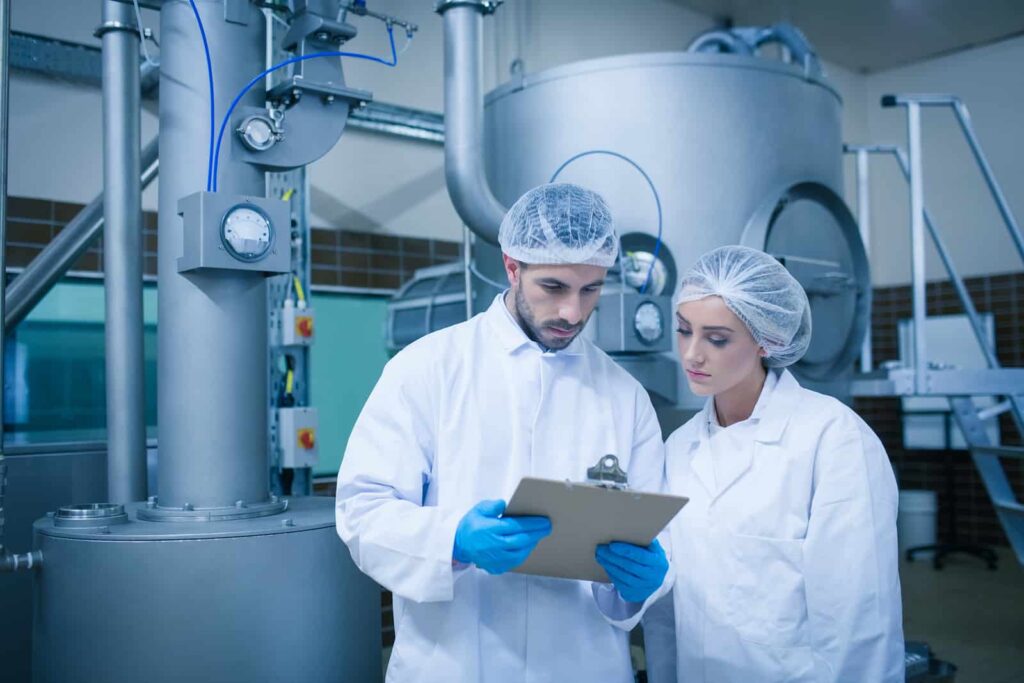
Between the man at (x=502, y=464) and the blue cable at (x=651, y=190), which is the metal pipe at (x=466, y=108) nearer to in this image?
the blue cable at (x=651, y=190)

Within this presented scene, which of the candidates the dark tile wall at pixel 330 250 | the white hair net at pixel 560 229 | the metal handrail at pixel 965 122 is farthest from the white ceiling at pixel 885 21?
the white hair net at pixel 560 229

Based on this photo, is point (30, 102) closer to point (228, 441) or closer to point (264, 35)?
point (264, 35)

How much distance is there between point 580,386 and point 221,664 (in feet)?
2.77

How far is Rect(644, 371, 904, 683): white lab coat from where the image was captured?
4.55 feet

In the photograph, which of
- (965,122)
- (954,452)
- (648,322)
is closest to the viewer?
(648,322)

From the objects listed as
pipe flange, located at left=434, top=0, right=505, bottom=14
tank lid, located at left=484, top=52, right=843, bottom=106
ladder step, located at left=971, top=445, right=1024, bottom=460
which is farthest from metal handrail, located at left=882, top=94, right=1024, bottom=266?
pipe flange, located at left=434, top=0, right=505, bottom=14

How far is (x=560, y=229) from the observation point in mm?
1431

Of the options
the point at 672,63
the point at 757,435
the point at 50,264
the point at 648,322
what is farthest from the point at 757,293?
the point at 50,264

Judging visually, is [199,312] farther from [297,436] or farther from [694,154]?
[694,154]

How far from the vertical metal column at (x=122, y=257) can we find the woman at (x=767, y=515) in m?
1.23

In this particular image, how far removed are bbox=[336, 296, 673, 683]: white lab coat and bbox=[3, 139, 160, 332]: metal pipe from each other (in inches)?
57.8

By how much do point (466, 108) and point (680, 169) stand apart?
0.69 meters

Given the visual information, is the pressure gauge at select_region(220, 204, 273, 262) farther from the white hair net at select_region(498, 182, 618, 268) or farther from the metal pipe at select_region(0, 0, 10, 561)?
the white hair net at select_region(498, 182, 618, 268)

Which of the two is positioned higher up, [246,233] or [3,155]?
[3,155]
